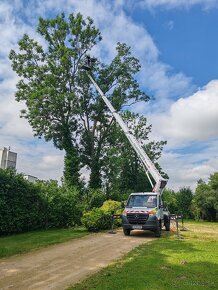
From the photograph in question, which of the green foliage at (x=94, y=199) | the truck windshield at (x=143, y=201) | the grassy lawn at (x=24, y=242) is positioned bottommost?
the grassy lawn at (x=24, y=242)

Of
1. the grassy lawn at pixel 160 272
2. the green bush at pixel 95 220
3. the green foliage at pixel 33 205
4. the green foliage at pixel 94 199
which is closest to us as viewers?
the grassy lawn at pixel 160 272

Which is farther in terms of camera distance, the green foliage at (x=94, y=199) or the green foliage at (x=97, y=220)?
the green foliage at (x=94, y=199)

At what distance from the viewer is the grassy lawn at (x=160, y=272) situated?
739 centimetres

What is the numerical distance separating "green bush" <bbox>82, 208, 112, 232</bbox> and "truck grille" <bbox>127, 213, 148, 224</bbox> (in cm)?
286

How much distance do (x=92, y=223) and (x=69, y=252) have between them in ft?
24.8

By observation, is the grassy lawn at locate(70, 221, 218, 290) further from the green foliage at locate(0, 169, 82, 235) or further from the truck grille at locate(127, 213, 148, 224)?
the green foliage at locate(0, 169, 82, 235)

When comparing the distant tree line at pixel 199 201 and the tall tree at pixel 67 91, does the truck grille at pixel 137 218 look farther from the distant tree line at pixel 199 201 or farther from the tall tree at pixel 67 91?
the distant tree line at pixel 199 201

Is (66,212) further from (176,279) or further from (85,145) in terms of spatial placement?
(85,145)

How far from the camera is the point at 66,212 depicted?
22531 mm

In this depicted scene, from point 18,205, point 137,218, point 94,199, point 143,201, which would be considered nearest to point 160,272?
point 137,218

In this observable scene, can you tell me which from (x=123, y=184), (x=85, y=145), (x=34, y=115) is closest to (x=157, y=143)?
(x=123, y=184)

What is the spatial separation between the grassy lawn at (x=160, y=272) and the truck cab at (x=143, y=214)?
4.91m

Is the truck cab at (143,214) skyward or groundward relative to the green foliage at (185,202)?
groundward

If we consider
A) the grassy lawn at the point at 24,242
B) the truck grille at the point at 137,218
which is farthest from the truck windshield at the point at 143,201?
the grassy lawn at the point at 24,242
